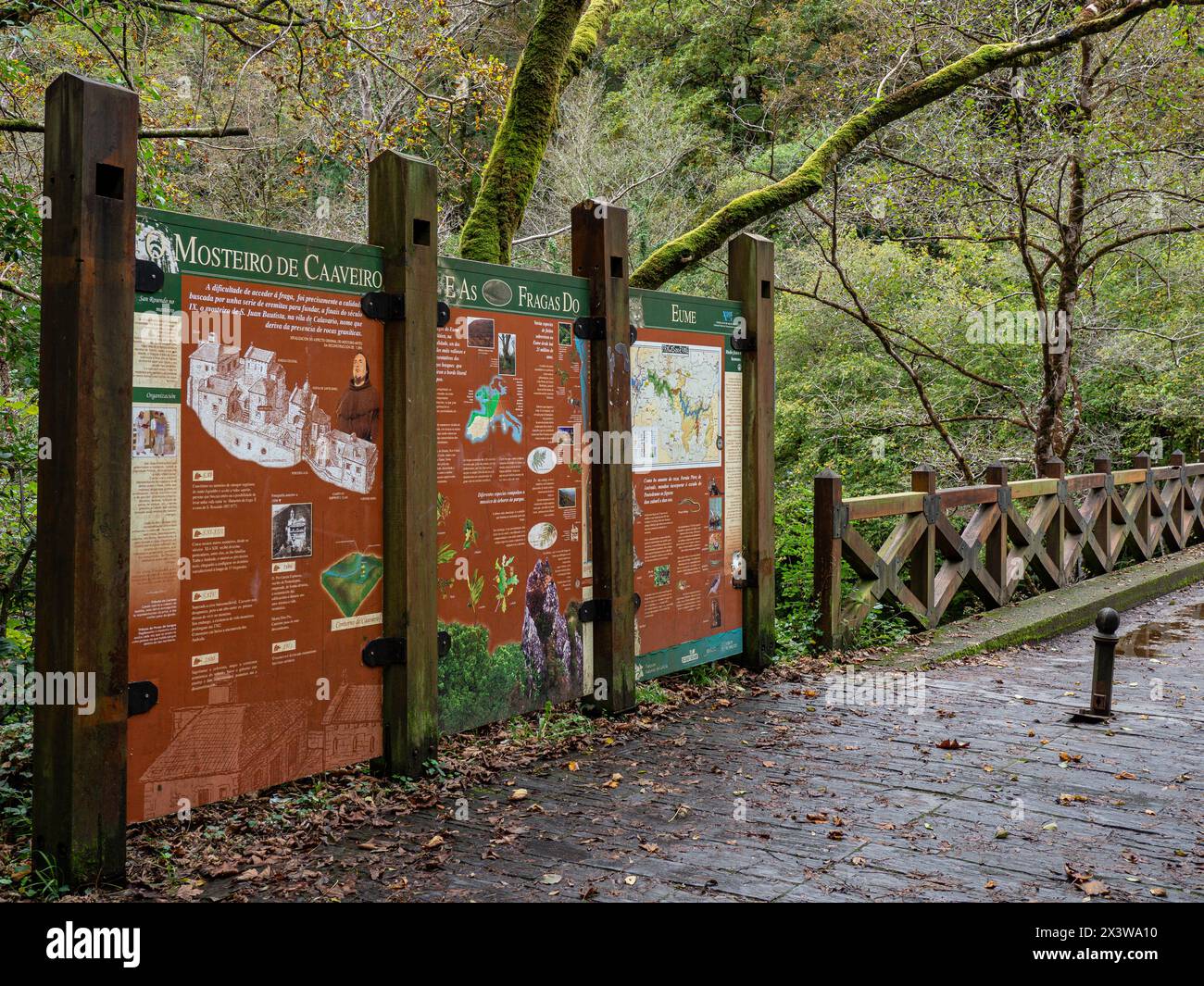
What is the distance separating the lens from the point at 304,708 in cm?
458

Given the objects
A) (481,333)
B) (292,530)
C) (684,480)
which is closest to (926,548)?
(684,480)

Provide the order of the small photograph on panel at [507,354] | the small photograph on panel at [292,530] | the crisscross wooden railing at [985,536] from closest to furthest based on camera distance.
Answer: the small photograph on panel at [292,530]
the small photograph on panel at [507,354]
the crisscross wooden railing at [985,536]

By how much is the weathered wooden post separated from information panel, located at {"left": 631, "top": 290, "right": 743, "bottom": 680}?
7.30 ft

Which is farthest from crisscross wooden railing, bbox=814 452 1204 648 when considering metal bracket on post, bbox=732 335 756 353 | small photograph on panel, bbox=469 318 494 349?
small photograph on panel, bbox=469 318 494 349

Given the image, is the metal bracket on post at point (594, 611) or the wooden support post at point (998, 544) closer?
the metal bracket on post at point (594, 611)

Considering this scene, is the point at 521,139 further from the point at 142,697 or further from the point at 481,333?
the point at 142,697

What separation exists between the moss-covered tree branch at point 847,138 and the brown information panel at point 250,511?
4.03 meters

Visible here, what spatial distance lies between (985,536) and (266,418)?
7.45m

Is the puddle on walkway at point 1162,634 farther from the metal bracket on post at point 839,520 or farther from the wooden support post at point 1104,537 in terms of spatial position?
the metal bracket on post at point 839,520

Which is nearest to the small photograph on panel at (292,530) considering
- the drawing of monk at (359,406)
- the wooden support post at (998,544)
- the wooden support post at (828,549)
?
the drawing of monk at (359,406)

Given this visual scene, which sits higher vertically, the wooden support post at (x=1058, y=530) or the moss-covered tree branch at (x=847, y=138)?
the moss-covered tree branch at (x=847, y=138)

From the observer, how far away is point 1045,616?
9492 millimetres

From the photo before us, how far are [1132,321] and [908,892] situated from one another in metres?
16.1

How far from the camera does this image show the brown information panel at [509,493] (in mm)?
5266
